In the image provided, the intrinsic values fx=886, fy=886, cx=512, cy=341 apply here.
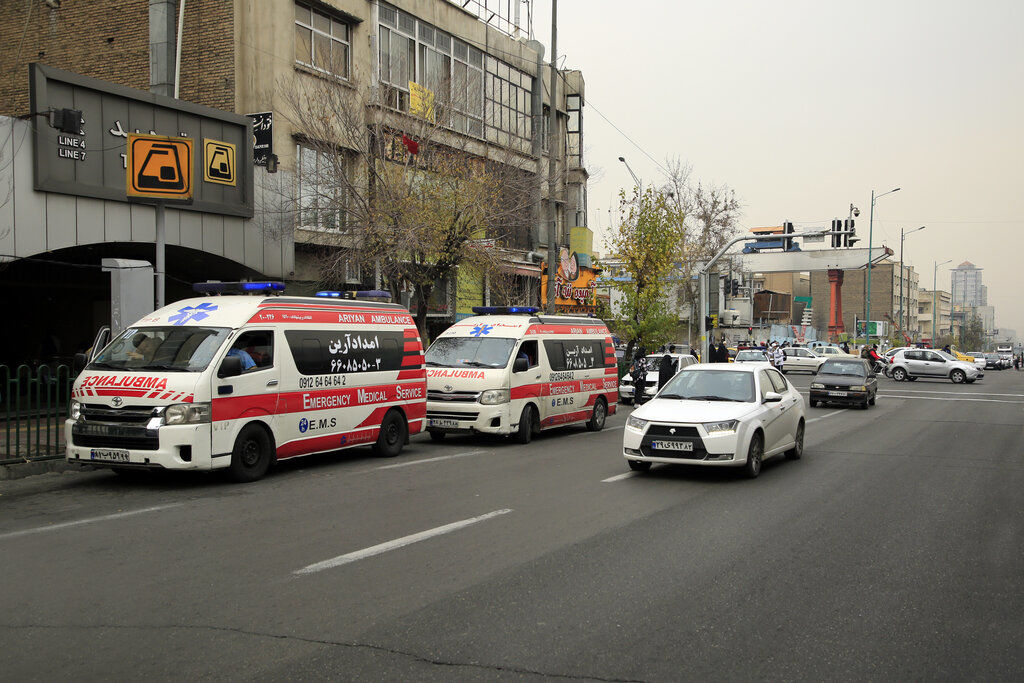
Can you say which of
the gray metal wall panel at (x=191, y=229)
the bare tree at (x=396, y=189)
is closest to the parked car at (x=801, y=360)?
the bare tree at (x=396, y=189)

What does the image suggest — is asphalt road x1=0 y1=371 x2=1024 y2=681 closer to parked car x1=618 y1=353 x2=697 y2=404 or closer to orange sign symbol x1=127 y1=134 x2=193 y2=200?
orange sign symbol x1=127 y1=134 x2=193 y2=200

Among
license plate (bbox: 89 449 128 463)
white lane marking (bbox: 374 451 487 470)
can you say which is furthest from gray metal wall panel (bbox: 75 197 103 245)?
white lane marking (bbox: 374 451 487 470)

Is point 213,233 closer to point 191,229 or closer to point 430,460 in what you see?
point 191,229

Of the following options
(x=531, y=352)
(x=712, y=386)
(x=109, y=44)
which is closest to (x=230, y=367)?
(x=712, y=386)

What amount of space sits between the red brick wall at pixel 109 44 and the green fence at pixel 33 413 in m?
10.7

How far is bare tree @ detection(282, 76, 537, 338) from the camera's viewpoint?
1931 centimetres

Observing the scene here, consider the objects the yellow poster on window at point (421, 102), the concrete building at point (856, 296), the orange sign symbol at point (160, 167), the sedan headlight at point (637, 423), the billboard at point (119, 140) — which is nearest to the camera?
the sedan headlight at point (637, 423)

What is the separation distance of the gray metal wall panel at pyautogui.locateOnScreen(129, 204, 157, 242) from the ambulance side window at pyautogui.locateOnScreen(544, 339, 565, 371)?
26.8 ft

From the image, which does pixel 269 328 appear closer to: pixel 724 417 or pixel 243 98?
pixel 724 417

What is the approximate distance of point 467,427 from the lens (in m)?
A: 15.4

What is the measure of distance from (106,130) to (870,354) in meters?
32.9

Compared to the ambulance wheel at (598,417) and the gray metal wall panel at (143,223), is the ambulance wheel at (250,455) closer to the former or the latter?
the gray metal wall panel at (143,223)

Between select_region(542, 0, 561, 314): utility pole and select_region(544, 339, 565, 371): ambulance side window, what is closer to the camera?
select_region(544, 339, 565, 371): ambulance side window

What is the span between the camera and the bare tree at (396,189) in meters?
19.3
